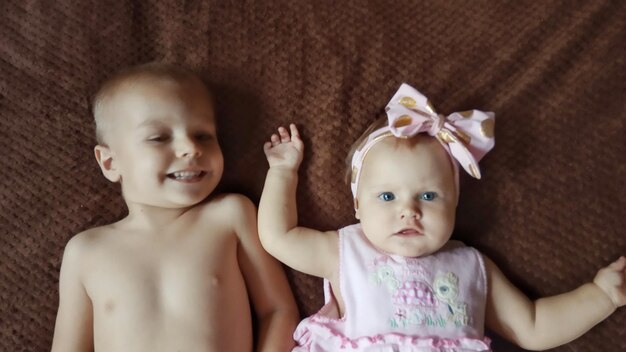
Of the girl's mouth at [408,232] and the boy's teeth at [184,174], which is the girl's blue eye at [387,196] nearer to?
the girl's mouth at [408,232]

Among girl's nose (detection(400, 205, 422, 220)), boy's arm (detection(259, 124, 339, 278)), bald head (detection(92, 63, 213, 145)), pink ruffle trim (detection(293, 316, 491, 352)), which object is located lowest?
pink ruffle trim (detection(293, 316, 491, 352))

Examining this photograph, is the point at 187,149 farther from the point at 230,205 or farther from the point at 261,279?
the point at 261,279

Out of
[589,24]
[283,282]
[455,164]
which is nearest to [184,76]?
[283,282]

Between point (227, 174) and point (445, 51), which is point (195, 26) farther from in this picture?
point (445, 51)

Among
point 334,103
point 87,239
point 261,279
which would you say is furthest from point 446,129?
point 87,239

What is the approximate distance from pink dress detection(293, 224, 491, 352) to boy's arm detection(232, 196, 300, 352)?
0.18 feet

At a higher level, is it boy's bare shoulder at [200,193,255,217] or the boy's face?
the boy's face

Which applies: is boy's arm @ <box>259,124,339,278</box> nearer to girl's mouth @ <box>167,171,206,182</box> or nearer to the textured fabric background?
the textured fabric background

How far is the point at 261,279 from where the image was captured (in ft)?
4.20

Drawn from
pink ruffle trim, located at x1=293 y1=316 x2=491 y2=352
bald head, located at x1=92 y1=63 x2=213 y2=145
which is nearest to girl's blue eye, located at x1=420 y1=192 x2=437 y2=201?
pink ruffle trim, located at x1=293 y1=316 x2=491 y2=352

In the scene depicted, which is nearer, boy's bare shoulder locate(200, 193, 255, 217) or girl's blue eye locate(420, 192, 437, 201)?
girl's blue eye locate(420, 192, 437, 201)

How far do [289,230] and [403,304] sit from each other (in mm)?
267

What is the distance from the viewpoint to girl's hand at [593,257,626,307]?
1.17m

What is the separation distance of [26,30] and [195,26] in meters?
0.37
